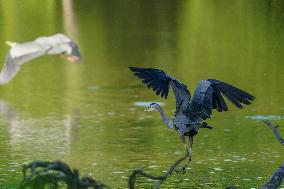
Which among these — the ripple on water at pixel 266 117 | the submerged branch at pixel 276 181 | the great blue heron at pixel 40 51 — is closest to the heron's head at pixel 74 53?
the great blue heron at pixel 40 51

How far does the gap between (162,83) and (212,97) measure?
0.39 m

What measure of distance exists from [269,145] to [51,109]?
13.7ft

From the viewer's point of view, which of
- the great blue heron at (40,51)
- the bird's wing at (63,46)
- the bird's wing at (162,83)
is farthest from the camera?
the bird's wing at (63,46)

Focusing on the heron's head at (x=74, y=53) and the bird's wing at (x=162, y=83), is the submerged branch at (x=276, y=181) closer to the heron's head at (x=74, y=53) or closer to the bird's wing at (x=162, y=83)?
the bird's wing at (x=162, y=83)

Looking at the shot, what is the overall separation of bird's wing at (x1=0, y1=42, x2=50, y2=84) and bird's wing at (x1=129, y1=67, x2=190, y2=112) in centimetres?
820

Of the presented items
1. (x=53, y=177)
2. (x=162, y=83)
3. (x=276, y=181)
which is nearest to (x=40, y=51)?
(x=162, y=83)

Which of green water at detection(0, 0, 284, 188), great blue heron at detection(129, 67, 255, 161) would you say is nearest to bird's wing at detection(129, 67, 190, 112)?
great blue heron at detection(129, 67, 255, 161)

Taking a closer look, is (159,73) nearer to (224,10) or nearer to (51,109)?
(51,109)

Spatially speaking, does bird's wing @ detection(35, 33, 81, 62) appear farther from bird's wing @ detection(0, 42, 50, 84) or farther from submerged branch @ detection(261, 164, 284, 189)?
submerged branch @ detection(261, 164, 284, 189)

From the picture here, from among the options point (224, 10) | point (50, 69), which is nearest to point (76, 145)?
point (50, 69)

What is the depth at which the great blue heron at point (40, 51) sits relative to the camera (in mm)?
17578

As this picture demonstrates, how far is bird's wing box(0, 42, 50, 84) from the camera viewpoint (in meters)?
17.3

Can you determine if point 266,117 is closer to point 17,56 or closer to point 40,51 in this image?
point 40,51

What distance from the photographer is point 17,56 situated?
58.7 ft
